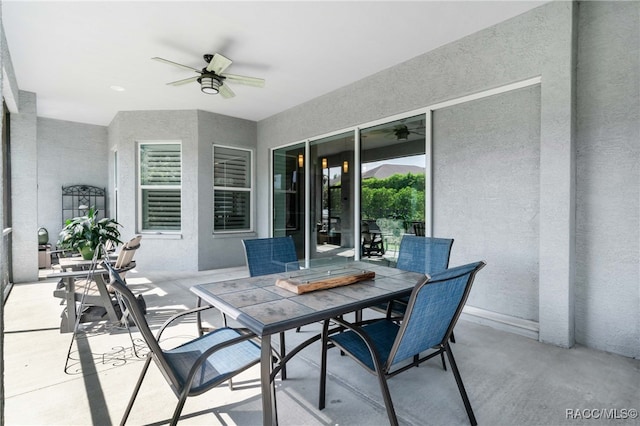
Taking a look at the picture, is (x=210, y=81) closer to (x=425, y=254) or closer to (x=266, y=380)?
(x=425, y=254)

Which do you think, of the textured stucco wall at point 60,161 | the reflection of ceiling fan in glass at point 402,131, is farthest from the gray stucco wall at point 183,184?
the reflection of ceiling fan in glass at point 402,131

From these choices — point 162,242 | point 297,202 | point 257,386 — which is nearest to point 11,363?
point 257,386

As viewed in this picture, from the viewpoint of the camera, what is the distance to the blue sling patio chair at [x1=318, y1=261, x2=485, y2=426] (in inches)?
64.4

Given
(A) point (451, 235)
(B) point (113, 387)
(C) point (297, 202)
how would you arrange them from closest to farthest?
(B) point (113, 387), (A) point (451, 235), (C) point (297, 202)

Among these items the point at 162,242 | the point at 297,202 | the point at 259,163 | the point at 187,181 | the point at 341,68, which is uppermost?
the point at 341,68

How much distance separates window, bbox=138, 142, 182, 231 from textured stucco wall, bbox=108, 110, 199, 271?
0.50 ft

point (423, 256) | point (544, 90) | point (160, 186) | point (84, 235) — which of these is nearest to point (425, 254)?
point (423, 256)

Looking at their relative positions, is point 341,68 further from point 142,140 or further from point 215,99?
point 142,140

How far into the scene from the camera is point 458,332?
328 cm

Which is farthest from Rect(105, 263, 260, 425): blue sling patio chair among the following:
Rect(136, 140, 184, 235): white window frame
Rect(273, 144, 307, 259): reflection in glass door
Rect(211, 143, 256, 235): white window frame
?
Rect(136, 140, 184, 235): white window frame

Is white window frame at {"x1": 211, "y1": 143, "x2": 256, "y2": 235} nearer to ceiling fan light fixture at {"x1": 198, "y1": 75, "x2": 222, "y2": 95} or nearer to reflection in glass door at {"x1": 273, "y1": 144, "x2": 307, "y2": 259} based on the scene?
reflection in glass door at {"x1": 273, "y1": 144, "x2": 307, "y2": 259}

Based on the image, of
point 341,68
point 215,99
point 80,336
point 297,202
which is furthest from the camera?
point 297,202

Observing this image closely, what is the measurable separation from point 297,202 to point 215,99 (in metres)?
2.24

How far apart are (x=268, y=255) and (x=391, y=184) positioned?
7.02 ft
